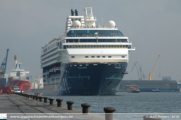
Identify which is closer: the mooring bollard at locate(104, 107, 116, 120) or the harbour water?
the mooring bollard at locate(104, 107, 116, 120)

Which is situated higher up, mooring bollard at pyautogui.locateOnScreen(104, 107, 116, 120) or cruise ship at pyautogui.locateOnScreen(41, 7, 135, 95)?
cruise ship at pyautogui.locateOnScreen(41, 7, 135, 95)

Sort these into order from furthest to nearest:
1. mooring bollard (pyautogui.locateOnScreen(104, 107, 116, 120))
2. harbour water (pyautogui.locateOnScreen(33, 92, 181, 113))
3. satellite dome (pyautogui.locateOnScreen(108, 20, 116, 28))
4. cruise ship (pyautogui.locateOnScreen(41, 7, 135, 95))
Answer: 1. satellite dome (pyautogui.locateOnScreen(108, 20, 116, 28))
2. cruise ship (pyautogui.locateOnScreen(41, 7, 135, 95))
3. harbour water (pyautogui.locateOnScreen(33, 92, 181, 113))
4. mooring bollard (pyautogui.locateOnScreen(104, 107, 116, 120))

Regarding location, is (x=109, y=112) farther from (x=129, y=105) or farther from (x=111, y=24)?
(x=111, y=24)

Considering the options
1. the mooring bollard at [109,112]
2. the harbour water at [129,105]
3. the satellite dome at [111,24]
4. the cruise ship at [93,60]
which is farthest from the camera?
the satellite dome at [111,24]

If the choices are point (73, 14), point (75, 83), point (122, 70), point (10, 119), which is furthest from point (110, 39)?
point (10, 119)

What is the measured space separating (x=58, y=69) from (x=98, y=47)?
1390 centimetres

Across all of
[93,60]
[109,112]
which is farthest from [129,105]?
[109,112]

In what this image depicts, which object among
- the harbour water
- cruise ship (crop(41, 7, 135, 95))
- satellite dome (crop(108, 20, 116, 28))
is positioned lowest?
the harbour water

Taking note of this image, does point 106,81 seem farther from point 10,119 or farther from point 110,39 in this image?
point 10,119

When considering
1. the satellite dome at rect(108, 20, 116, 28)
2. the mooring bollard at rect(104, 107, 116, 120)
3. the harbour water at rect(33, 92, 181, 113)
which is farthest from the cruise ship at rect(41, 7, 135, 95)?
the mooring bollard at rect(104, 107, 116, 120)

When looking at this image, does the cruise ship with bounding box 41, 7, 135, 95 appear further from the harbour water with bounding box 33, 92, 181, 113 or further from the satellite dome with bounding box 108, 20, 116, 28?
the harbour water with bounding box 33, 92, 181, 113

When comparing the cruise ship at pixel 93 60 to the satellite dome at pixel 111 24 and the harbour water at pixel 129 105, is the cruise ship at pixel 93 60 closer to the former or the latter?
the satellite dome at pixel 111 24

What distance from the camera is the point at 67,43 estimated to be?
2749 inches

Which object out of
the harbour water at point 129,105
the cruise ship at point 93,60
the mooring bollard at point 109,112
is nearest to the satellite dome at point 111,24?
the cruise ship at point 93,60
